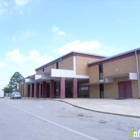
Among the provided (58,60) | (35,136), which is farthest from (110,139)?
(58,60)

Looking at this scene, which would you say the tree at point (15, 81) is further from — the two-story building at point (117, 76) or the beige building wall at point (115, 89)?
the beige building wall at point (115, 89)

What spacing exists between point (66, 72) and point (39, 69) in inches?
816

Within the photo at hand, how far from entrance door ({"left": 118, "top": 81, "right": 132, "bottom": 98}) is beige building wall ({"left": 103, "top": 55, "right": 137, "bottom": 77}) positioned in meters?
1.61

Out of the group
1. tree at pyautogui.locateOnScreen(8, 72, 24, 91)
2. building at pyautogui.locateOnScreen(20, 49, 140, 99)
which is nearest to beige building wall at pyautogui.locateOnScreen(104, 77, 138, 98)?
building at pyautogui.locateOnScreen(20, 49, 140, 99)

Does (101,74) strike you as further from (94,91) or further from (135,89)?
(135,89)

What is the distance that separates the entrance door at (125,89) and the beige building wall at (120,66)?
161 centimetres

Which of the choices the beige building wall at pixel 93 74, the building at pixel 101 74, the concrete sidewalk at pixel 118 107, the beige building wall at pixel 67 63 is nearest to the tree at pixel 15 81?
the building at pixel 101 74

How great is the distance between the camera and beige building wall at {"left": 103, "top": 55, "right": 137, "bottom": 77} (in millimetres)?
23359

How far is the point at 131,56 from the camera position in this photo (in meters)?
23.6

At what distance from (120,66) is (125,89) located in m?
3.24

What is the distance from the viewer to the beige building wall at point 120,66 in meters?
23.4

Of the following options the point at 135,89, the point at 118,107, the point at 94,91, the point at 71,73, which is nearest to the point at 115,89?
the point at 135,89

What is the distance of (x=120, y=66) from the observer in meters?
25.2

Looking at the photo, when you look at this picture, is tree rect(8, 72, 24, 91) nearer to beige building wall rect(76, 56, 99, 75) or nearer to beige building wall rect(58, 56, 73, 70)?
beige building wall rect(58, 56, 73, 70)
